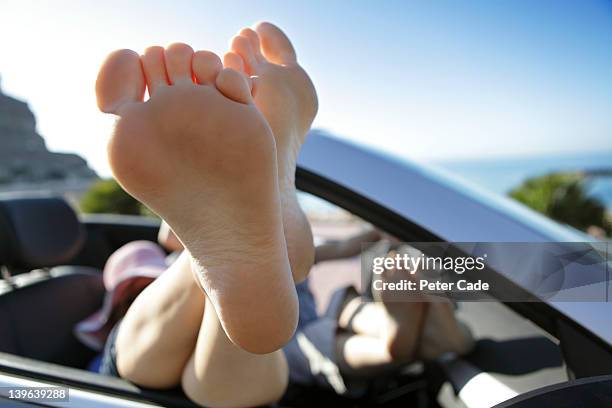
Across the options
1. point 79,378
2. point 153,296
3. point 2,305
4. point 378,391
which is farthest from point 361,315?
point 2,305

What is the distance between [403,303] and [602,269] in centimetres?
47

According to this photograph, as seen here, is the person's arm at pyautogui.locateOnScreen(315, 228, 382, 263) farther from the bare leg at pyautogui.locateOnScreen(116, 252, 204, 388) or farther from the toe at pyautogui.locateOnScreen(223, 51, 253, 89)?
the toe at pyautogui.locateOnScreen(223, 51, 253, 89)

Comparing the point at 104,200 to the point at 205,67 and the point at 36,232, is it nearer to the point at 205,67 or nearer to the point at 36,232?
the point at 36,232

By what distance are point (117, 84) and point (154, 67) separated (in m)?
0.07

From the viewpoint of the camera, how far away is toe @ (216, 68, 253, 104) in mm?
817

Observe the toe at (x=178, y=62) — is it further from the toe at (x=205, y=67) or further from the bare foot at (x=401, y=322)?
the bare foot at (x=401, y=322)

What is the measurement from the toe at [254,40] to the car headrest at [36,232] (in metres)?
1.10

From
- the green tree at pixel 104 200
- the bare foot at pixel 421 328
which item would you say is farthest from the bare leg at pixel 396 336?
the green tree at pixel 104 200

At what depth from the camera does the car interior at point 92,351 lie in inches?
42.3

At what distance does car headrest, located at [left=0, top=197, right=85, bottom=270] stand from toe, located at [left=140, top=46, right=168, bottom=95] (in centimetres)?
107

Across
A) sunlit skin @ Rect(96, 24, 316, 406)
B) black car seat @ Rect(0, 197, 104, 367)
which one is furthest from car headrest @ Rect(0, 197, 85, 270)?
sunlit skin @ Rect(96, 24, 316, 406)

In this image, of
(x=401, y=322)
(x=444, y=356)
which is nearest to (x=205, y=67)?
(x=401, y=322)

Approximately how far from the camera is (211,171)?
0.82 meters

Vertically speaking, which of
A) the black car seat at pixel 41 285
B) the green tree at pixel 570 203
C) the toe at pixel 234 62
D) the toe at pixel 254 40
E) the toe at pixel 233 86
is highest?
the toe at pixel 254 40
